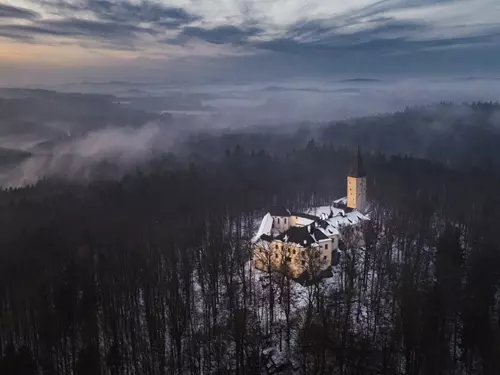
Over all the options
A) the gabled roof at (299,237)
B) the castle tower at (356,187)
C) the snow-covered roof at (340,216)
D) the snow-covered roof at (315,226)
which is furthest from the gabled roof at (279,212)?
the castle tower at (356,187)

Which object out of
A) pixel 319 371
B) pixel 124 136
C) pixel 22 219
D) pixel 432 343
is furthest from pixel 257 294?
pixel 124 136

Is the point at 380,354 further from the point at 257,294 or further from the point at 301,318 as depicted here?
the point at 257,294

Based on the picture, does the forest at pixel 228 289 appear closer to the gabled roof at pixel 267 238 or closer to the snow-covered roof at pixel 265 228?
the snow-covered roof at pixel 265 228

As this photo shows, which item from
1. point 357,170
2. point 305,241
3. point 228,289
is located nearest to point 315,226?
point 305,241

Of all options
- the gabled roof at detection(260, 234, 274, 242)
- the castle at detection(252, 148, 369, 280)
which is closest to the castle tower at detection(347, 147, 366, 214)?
the castle at detection(252, 148, 369, 280)

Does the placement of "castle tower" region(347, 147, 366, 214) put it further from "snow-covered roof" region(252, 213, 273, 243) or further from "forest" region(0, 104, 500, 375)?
"snow-covered roof" region(252, 213, 273, 243)

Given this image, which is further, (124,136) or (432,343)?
(124,136)
